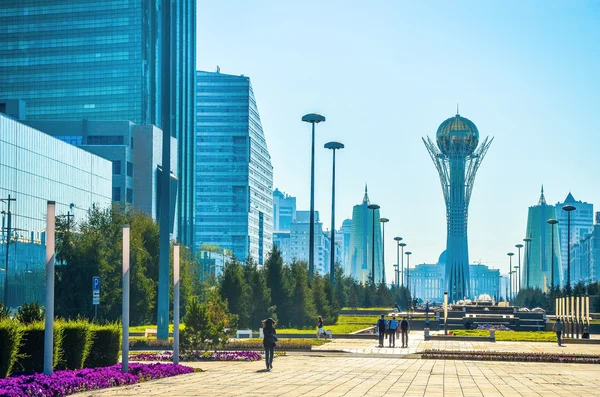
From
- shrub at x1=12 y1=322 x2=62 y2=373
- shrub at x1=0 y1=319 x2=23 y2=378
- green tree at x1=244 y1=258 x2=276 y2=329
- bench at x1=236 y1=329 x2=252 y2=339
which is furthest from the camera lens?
green tree at x1=244 y1=258 x2=276 y2=329

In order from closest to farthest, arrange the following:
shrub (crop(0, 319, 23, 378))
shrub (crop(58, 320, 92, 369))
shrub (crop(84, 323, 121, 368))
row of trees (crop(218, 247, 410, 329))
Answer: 1. shrub (crop(0, 319, 23, 378))
2. shrub (crop(58, 320, 92, 369))
3. shrub (crop(84, 323, 121, 368))
4. row of trees (crop(218, 247, 410, 329))

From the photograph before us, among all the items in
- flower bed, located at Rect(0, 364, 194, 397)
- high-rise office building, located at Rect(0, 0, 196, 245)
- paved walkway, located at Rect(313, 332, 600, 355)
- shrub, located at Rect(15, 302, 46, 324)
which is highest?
high-rise office building, located at Rect(0, 0, 196, 245)

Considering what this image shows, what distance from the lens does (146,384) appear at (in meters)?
26.4

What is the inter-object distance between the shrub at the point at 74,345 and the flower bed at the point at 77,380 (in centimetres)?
70

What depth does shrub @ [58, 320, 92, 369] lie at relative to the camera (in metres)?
27.0

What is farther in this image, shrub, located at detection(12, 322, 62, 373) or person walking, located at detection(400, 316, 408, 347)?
person walking, located at detection(400, 316, 408, 347)

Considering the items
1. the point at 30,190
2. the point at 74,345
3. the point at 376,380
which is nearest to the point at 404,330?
the point at 376,380

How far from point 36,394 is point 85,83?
14017cm

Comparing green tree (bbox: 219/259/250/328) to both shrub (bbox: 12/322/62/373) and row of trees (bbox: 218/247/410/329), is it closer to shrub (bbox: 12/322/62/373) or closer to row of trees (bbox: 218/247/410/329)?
row of trees (bbox: 218/247/410/329)

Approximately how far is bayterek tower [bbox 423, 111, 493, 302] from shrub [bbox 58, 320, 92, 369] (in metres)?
144

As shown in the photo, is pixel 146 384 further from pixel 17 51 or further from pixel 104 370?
pixel 17 51

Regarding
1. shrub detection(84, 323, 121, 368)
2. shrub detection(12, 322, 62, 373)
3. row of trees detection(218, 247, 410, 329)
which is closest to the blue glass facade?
row of trees detection(218, 247, 410, 329)

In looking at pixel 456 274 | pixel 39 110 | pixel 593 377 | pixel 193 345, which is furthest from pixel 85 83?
pixel 593 377

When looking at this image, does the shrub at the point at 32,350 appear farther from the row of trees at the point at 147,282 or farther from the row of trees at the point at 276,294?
the row of trees at the point at 276,294
